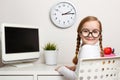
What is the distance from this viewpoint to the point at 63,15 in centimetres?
220

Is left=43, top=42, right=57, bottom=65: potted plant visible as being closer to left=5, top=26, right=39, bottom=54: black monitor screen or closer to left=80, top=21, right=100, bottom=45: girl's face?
left=5, top=26, right=39, bottom=54: black monitor screen

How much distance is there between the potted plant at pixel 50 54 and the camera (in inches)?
79.7

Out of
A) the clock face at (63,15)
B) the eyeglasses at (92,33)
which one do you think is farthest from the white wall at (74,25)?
the eyeglasses at (92,33)

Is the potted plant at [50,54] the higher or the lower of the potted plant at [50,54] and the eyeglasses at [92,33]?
the lower

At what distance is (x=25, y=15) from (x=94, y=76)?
1.23 metres

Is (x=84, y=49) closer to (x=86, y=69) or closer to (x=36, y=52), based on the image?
(x=86, y=69)

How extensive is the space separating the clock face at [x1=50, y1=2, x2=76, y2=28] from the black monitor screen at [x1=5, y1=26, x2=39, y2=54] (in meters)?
0.24

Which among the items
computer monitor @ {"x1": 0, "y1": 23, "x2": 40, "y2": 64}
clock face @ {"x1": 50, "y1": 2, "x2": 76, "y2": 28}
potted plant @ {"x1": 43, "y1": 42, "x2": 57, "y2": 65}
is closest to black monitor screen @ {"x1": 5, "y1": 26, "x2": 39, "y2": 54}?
computer monitor @ {"x1": 0, "y1": 23, "x2": 40, "y2": 64}

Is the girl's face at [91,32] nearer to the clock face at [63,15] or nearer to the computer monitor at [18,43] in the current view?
the computer monitor at [18,43]

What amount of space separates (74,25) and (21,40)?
588 millimetres

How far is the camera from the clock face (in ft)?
7.18

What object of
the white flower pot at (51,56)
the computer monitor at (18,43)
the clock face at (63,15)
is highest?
the clock face at (63,15)

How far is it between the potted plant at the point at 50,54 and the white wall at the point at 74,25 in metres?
0.17

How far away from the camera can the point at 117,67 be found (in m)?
1.26
